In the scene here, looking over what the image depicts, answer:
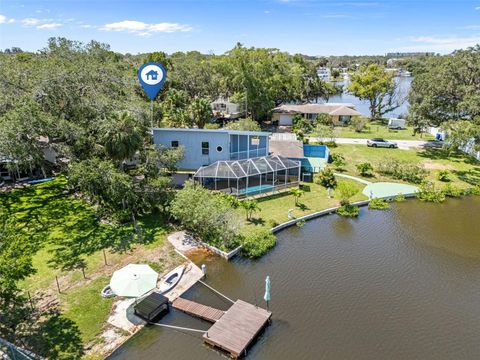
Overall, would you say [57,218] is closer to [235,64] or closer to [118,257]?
[118,257]

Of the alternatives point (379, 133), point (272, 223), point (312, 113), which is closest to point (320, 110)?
point (312, 113)

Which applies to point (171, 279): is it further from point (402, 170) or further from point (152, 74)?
point (402, 170)

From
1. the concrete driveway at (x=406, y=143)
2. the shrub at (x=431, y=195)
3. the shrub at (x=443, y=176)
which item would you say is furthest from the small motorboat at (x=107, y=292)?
the concrete driveway at (x=406, y=143)

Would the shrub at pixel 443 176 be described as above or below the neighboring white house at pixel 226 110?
below

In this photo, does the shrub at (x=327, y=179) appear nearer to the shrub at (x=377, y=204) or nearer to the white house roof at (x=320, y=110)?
the shrub at (x=377, y=204)

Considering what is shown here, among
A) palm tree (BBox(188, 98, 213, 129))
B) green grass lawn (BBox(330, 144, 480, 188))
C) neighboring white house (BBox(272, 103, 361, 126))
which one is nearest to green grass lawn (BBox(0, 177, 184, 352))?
palm tree (BBox(188, 98, 213, 129))

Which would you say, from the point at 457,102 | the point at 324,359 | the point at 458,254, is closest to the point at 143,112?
the point at 324,359

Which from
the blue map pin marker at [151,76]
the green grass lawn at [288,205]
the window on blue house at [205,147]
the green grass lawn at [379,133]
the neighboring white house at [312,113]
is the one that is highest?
the blue map pin marker at [151,76]

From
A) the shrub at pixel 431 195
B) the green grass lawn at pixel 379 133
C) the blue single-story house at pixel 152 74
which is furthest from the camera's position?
the green grass lawn at pixel 379 133
